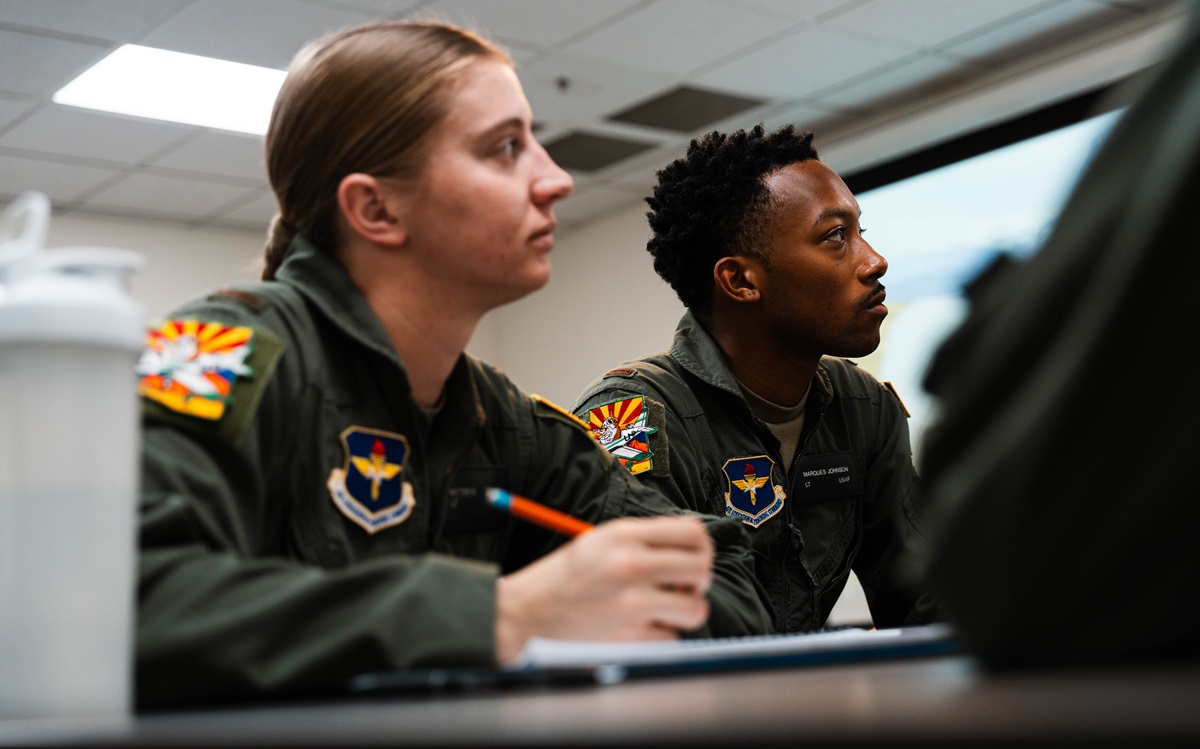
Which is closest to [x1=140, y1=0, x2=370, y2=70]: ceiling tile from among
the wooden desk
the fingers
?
the fingers

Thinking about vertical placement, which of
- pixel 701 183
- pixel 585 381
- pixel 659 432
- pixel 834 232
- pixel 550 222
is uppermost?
pixel 585 381

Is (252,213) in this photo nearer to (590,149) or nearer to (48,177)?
(48,177)

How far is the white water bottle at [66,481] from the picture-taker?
1.88ft

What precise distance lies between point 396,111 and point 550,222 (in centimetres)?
20

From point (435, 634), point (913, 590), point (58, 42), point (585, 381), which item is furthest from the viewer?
point (585, 381)

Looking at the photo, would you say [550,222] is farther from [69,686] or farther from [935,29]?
[935,29]

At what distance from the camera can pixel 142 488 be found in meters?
0.85

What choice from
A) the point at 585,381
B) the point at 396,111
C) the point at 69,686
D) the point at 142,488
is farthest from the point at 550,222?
the point at 585,381

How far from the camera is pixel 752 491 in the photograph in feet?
6.39

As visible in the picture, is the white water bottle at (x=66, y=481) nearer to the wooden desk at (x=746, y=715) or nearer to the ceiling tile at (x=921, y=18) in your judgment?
the wooden desk at (x=746, y=715)

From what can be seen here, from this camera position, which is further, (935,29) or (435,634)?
(935,29)

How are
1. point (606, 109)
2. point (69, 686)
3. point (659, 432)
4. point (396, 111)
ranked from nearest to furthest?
point (69, 686), point (396, 111), point (659, 432), point (606, 109)

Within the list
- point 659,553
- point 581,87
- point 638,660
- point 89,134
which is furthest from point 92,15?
point 638,660

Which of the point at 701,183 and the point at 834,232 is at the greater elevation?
the point at 701,183
